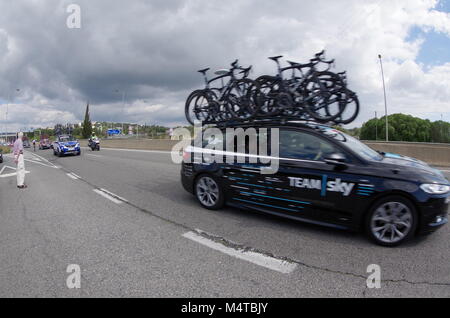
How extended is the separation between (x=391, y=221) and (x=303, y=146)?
1.46 meters

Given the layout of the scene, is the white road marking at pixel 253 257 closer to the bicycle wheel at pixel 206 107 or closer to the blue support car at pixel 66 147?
the bicycle wheel at pixel 206 107

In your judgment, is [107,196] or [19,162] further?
[19,162]

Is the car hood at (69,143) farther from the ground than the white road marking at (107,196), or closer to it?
farther from the ground

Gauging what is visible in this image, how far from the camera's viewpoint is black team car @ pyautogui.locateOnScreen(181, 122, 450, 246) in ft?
10.0

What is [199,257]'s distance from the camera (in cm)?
293

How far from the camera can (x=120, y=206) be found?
16.6 ft

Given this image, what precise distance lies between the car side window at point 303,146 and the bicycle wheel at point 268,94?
3.01 feet

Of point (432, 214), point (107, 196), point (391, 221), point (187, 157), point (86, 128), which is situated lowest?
point (107, 196)

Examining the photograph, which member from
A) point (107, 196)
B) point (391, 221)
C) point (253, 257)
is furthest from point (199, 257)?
point (107, 196)

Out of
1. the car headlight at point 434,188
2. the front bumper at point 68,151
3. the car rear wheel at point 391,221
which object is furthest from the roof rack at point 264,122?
the front bumper at point 68,151

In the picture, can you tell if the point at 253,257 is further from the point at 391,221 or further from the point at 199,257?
the point at 391,221

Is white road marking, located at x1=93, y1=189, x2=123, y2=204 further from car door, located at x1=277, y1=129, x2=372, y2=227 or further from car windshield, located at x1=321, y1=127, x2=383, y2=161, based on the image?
car windshield, located at x1=321, y1=127, x2=383, y2=161

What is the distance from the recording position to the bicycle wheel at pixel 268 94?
4.83 meters
